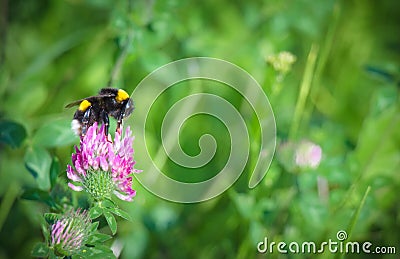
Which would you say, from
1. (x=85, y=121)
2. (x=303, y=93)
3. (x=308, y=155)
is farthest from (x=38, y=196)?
(x=303, y=93)

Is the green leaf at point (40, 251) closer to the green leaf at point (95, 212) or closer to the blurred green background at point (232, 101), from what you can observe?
the green leaf at point (95, 212)

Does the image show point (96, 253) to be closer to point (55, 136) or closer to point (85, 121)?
point (85, 121)

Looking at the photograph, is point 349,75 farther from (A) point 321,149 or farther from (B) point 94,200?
(B) point 94,200

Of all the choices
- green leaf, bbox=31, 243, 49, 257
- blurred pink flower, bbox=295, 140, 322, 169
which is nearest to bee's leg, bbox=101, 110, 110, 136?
green leaf, bbox=31, 243, 49, 257

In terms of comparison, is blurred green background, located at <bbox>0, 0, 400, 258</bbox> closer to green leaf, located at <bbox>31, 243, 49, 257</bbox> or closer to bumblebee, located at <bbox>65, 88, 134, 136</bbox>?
bumblebee, located at <bbox>65, 88, 134, 136</bbox>

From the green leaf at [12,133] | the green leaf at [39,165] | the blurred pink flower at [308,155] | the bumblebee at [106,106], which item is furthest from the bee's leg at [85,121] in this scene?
the blurred pink flower at [308,155]

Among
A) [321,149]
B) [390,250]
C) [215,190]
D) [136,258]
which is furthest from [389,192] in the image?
[136,258]
